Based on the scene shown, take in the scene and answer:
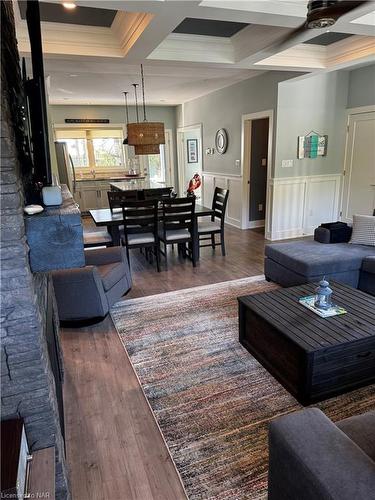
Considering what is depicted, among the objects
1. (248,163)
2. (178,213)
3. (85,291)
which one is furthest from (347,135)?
(85,291)

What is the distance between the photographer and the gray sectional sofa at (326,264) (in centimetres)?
342

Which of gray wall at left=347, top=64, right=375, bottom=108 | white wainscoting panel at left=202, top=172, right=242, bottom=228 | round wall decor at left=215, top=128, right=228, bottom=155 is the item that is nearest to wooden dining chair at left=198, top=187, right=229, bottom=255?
white wainscoting panel at left=202, top=172, right=242, bottom=228

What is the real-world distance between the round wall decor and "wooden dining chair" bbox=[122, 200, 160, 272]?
10.4ft

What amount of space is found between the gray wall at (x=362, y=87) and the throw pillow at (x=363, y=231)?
8.33ft

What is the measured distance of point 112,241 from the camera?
4.52 metres

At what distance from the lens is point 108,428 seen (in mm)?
2008

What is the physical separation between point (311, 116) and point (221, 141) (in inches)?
77.6

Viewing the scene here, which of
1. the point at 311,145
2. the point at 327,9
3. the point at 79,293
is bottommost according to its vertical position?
the point at 79,293

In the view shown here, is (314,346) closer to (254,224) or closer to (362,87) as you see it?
(254,224)

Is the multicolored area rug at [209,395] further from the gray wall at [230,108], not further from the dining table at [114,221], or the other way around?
the gray wall at [230,108]

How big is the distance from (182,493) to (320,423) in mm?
816

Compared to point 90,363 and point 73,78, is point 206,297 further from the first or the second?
point 73,78

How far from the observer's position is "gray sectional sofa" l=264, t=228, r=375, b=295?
342cm

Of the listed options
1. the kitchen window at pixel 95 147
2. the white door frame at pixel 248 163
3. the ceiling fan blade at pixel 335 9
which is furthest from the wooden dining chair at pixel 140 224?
the kitchen window at pixel 95 147
